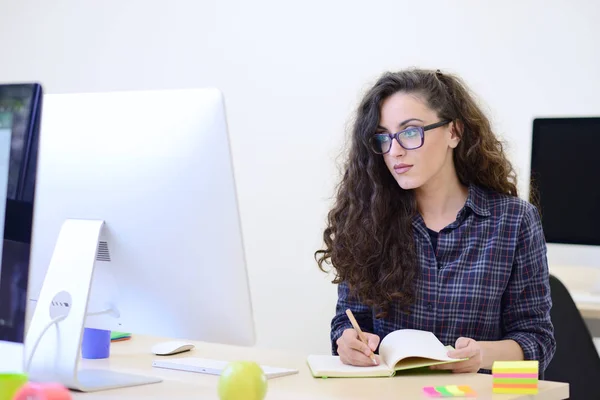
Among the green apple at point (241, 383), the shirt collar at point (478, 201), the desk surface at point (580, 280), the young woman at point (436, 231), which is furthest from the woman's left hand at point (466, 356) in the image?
the desk surface at point (580, 280)

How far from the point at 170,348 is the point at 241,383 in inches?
26.4

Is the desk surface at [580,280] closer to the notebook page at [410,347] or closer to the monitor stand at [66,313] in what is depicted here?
the notebook page at [410,347]

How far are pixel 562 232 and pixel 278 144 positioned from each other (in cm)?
124

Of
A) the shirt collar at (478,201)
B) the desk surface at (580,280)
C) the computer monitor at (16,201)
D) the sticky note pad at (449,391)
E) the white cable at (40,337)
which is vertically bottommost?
the desk surface at (580,280)

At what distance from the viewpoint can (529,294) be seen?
1.77 m

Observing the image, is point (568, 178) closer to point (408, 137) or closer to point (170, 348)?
point (408, 137)

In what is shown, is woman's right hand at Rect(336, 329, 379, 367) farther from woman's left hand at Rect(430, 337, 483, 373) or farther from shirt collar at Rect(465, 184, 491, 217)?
shirt collar at Rect(465, 184, 491, 217)

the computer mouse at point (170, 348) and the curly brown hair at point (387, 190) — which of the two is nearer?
the computer mouse at point (170, 348)

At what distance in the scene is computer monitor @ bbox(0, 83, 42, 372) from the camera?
100 centimetres

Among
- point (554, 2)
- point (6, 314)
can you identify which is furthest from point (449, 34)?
point (6, 314)

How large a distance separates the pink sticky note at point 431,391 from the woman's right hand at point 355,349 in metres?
0.19

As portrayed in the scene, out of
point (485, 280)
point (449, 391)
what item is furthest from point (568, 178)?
point (449, 391)

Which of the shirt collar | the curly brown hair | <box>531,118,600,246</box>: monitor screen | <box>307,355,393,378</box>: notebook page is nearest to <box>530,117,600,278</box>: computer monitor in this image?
<box>531,118,600,246</box>: monitor screen

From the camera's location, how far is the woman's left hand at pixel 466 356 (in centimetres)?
144
